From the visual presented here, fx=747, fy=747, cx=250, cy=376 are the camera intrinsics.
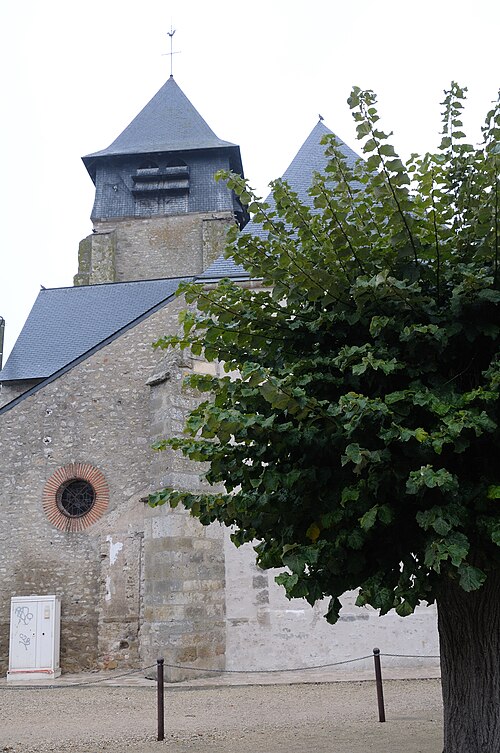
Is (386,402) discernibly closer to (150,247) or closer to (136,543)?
(136,543)

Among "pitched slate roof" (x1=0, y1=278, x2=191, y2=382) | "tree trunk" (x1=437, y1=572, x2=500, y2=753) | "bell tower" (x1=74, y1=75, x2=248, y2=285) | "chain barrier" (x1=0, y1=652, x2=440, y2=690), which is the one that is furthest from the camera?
"bell tower" (x1=74, y1=75, x2=248, y2=285)

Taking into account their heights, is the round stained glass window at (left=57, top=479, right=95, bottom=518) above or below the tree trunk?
above

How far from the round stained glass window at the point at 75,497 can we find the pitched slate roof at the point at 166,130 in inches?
668

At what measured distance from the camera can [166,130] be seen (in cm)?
2731

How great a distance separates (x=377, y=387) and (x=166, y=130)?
82.5 feet

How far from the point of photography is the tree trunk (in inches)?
165

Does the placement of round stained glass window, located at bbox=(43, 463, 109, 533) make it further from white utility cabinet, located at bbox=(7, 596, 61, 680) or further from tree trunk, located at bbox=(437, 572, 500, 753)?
tree trunk, located at bbox=(437, 572, 500, 753)

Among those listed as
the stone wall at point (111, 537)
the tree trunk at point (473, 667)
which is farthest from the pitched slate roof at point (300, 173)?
the tree trunk at point (473, 667)

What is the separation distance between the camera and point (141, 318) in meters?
12.0

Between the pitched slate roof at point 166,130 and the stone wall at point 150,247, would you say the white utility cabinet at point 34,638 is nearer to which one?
the stone wall at point 150,247

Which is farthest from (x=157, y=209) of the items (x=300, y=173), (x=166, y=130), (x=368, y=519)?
(x=368, y=519)

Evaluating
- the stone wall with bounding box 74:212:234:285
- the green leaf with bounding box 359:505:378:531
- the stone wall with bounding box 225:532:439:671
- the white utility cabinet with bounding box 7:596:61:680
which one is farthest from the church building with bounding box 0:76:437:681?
the stone wall with bounding box 74:212:234:285

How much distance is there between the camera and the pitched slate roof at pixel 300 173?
38.4ft

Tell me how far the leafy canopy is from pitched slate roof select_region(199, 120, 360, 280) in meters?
6.93
